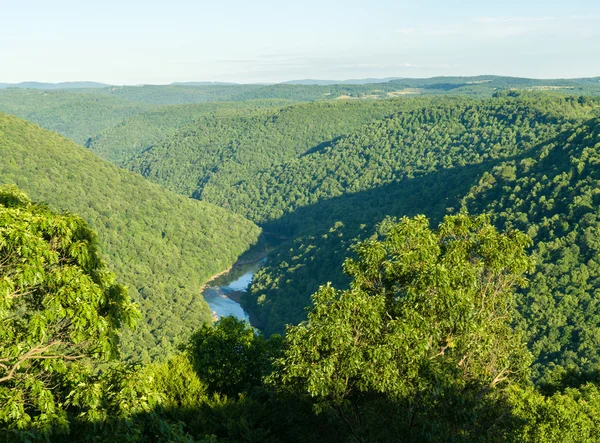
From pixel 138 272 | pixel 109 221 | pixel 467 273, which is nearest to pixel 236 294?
pixel 138 272

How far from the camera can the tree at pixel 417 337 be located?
17047mm

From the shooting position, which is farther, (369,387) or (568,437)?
(369,387)

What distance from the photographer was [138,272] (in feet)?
427

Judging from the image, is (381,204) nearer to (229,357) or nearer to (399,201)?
(399,201)

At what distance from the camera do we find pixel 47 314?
1246cm

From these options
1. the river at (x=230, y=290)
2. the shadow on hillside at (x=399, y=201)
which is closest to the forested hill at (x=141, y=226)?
the river at (x=230, y=290)

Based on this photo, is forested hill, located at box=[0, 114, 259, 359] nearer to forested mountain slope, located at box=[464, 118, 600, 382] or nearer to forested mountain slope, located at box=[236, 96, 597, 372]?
forested mountain slope, located at box=[236, 96, 597, 372]

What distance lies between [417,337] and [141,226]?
146143 millimetres

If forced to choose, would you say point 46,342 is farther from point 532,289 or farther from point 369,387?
point 532,289

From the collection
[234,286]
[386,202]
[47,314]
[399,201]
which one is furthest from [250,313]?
[47,314]

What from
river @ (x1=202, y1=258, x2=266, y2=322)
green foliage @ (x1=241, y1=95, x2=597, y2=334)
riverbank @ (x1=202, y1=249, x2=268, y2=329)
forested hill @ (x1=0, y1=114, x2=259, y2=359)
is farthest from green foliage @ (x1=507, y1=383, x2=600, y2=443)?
river @ (x1=202, y1=258, x2=266, y2=322)

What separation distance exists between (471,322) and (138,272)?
405 ft

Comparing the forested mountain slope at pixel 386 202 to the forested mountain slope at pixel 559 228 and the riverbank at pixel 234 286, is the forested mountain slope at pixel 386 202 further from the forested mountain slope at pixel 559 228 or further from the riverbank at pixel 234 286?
the forested mountain slope at pixel 559 228

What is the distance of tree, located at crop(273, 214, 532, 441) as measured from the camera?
17047mm
